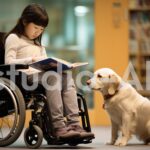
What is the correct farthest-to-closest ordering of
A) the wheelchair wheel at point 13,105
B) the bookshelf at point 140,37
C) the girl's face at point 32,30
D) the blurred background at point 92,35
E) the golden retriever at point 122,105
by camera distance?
1. the bookshelf at point 140,37
2. the blurred background at point 92,35
3. the golden retriever at point 122,105
4. the girl's face at point 32,30
5. the wheelchair wheel at point 13,105

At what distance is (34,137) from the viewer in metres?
2.51

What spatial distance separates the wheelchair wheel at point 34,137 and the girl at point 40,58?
0.32 feet

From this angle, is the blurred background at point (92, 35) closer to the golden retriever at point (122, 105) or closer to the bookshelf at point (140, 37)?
the bookshelf at point (140, 37)

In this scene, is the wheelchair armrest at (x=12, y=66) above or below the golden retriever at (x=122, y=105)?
above

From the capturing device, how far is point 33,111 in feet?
8.21

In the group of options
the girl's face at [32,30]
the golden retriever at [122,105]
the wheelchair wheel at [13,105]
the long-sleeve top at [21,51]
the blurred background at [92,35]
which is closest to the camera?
the wheelchair wheel at [13,105]

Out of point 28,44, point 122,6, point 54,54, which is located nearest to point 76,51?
point 54,54

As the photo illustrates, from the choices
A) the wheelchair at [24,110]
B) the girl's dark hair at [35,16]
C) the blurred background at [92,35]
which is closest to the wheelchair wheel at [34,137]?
the wheelchair at [24,110]

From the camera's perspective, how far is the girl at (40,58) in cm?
246

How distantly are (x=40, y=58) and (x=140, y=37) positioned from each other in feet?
11.3

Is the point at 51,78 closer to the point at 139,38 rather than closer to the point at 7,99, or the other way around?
the point at 7,99

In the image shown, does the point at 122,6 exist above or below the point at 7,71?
above

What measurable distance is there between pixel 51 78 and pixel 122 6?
2947mm

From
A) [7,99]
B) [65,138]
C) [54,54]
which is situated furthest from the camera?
[54,54]
